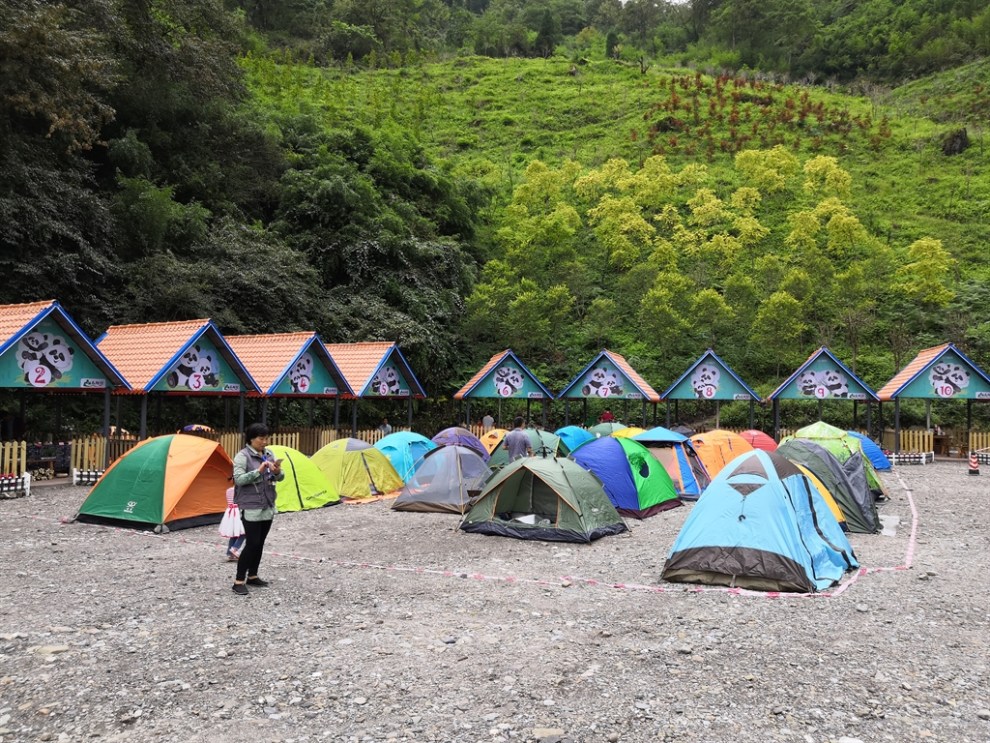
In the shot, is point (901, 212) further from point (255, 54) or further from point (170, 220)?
point (255, 54)

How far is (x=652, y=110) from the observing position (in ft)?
208

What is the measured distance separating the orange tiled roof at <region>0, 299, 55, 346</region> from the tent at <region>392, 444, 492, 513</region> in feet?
25.9

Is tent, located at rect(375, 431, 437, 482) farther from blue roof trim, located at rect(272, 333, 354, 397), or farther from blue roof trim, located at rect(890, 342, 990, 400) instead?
blue roof trim, located at rect(890, 342, 990, 400)

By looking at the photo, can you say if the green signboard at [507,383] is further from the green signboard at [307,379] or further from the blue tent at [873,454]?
the blue tent at [873,454]

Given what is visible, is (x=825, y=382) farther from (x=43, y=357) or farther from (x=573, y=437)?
(x=43, y=357)

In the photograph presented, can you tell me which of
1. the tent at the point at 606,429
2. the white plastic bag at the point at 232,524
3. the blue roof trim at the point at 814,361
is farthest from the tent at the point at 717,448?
the white plastic bag at the point at 232,524

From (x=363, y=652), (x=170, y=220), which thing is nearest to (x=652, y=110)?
(x=170, y=220)

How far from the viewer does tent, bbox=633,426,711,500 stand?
1519 centimetres

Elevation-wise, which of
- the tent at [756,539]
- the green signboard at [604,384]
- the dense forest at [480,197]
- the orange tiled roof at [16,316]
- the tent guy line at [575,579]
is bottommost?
the tent guy line at [575,579]

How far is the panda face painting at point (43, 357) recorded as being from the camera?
1465 cm

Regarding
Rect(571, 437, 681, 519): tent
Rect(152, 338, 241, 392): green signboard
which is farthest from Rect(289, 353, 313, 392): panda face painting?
Rect(571, 437, 681, 519): tent

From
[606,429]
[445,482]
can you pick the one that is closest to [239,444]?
[445,482]

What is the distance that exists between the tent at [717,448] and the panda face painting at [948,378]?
37.5ft

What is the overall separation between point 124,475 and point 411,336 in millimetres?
18707
